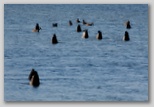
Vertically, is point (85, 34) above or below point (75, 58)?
above

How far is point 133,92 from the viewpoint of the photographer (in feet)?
235

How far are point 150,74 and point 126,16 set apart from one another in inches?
33.1

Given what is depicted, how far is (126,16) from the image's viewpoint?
71750mm

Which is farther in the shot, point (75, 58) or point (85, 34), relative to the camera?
point (85, 34)

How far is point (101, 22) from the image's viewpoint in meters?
72.0

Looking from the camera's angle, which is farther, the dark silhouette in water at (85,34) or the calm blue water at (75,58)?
the dark silhouette in water at (85,34)

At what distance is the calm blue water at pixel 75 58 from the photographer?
7150 centimetres

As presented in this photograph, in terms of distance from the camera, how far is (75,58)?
71750 millimetres

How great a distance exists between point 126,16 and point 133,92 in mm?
1008

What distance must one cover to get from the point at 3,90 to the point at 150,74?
6.20 ft

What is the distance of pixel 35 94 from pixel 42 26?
979 mm

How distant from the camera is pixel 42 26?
71.9 metres

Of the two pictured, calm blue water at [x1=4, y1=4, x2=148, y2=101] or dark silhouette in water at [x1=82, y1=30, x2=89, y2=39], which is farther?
dark silhouette in water at [x1=82, y1=30, x2=89, y2=39]

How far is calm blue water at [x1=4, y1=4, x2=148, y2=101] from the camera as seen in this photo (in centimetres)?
7150
